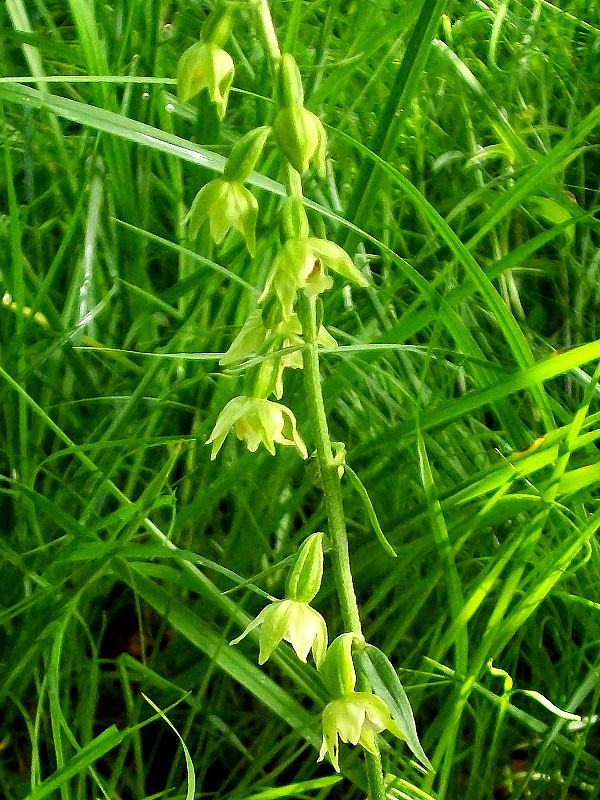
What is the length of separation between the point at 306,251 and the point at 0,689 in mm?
552

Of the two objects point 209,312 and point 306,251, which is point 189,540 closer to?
point 209,312

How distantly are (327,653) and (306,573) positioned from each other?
7 cm

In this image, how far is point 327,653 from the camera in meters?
0.75

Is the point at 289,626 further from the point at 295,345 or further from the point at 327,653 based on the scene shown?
the point at 295,345

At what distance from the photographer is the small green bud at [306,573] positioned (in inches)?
29.8

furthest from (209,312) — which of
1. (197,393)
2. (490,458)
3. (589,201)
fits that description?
(589,201)

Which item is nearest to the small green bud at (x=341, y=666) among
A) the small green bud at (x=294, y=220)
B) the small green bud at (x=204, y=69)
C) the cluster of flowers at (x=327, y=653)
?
the cluster of flowers at (x=327, y=653)

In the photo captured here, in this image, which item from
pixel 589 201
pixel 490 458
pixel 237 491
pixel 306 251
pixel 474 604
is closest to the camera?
pixel 306 251

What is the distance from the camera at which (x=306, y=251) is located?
0.72 m

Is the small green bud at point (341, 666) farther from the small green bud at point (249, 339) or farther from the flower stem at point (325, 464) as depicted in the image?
the small green bud at point (249, 339)

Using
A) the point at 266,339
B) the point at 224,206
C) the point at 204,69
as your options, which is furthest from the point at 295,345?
the point at 204,69

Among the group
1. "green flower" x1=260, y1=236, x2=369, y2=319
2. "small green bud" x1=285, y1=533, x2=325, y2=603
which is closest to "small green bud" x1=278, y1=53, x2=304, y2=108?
"green flower" x1=260, y1=236, x2=369, y2=319

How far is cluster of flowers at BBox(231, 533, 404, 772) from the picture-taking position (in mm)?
734

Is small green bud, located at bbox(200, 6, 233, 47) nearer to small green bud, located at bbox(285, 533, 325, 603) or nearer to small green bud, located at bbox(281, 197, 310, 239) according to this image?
small green bud, located at bbox(281, 197, 310, 239)
